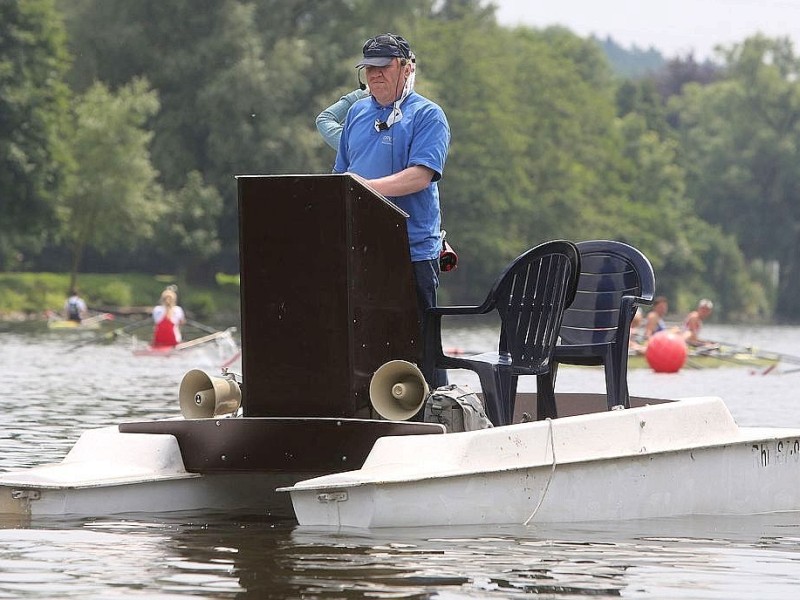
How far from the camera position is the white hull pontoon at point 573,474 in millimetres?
7996

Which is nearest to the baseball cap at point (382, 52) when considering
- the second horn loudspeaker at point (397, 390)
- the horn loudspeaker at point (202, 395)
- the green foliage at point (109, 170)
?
the second horn loudspeaker at point (397, 390)

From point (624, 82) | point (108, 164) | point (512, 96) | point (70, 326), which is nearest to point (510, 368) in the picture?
point (70, 326)

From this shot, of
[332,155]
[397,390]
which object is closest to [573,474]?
[397,390]

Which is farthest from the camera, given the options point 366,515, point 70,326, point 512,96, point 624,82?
point 624,82

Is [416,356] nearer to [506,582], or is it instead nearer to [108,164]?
[506,582]

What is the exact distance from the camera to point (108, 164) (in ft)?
211

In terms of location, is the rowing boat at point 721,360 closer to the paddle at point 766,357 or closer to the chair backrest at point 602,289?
the paddle at point 766,357

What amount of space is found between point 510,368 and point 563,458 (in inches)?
29.5

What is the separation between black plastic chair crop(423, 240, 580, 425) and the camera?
8.94 m

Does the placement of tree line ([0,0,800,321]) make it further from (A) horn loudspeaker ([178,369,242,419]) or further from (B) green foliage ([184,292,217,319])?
(A) horn loudspeaker ([178,369,242,419])

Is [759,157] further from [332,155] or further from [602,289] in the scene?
[602,289]

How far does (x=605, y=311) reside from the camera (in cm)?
972

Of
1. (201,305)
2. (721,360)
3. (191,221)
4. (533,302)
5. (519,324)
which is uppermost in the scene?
(191,221)

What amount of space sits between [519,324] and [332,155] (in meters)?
→ 60.3
